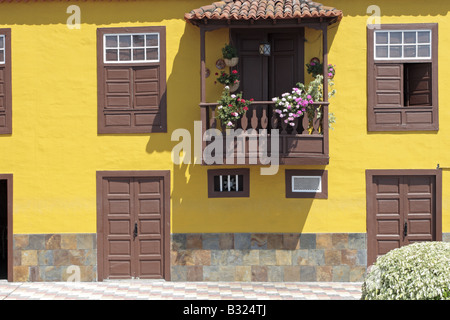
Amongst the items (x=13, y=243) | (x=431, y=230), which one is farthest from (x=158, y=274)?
(x=431, y=230)

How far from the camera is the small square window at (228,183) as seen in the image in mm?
11156

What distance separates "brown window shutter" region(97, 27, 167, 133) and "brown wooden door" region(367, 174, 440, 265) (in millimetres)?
4710

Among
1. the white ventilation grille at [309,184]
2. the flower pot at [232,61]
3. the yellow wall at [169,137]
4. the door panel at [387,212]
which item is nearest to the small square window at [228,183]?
the yellow wall at [169,137]

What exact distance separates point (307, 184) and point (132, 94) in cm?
417

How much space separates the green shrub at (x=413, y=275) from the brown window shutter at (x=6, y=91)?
324 inches

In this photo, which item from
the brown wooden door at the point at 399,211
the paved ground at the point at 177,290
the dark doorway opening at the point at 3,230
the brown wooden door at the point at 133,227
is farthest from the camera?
the dark doorway opening at the point at 3,230

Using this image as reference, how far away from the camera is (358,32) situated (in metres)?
11.0

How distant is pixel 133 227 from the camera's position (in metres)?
11.3

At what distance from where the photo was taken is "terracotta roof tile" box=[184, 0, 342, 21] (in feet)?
32.9

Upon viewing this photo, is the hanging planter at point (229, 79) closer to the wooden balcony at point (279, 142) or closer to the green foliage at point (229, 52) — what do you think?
the green foliage at point (229, 52)

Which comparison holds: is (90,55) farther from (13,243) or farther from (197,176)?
(13,243)

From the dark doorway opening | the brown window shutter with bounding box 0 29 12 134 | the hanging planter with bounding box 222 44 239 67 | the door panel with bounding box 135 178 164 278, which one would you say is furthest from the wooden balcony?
the dark doorway opening

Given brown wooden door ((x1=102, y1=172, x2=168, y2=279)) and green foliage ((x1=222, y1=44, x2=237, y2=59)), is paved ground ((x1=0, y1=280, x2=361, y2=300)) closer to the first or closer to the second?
brown wooden door ((x1=102, y1=172, x2=168, y2=279))

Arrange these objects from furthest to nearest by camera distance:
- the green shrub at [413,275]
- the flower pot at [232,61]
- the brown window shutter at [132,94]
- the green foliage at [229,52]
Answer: the brown window shutter at [132,94] < the flower pot at [232,61] < the green foliage at [229,52] < the green shrub at [413,275]
